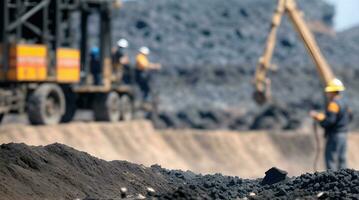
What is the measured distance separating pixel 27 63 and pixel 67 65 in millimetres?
2206

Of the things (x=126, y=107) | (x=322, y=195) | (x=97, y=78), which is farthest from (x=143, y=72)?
(x=322, y=195)

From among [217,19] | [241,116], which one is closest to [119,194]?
[241,116]

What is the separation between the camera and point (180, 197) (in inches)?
459

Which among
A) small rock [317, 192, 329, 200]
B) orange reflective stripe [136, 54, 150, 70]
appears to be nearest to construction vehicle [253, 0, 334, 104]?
orange reflective stripe [136, 54, 150, 70]

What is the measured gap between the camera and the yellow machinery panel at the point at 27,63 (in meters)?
25.4

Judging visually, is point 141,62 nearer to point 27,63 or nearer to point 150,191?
point 27,63

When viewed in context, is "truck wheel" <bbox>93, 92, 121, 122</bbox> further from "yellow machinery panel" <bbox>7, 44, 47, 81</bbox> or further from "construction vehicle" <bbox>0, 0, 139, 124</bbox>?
"yellow machinery panel" <bbox>7, 44, 47, 81</bbox>

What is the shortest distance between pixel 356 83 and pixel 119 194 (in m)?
40.1

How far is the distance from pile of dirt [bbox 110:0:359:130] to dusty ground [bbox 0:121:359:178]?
4.84m

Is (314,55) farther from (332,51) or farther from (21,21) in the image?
(332,51)

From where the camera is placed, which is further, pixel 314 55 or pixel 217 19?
pixel 217 19

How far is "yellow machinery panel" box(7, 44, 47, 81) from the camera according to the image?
2544 cm

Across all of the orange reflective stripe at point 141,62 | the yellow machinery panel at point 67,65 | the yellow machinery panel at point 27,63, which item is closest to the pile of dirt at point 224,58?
the orange reflective stripe at point 141,62

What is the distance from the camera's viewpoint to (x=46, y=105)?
27.1m
